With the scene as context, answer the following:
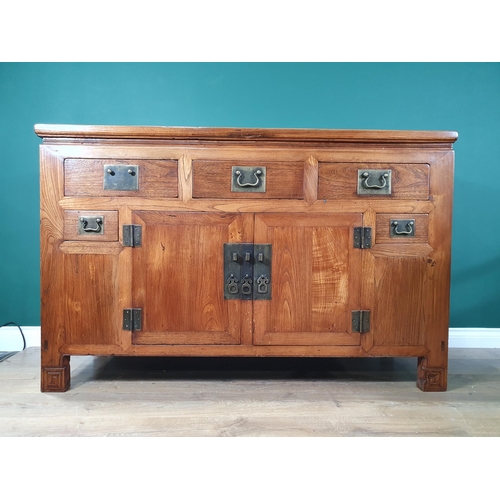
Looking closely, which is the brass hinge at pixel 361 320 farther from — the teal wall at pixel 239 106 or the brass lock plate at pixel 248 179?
the teal wall at pixel 239 106

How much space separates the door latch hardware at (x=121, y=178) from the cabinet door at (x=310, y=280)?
1.61ft

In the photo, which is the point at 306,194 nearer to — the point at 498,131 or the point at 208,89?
the point at 208,89

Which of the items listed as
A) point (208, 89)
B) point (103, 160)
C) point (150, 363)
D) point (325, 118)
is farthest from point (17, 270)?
point (325, 118)

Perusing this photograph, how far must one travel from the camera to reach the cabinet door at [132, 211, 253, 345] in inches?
57.7

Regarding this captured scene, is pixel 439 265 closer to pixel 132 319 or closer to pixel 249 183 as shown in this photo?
pixel 249 183

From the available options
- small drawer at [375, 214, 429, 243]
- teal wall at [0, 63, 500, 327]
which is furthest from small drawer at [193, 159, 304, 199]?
teal wall at [0, 63, 500, 327]

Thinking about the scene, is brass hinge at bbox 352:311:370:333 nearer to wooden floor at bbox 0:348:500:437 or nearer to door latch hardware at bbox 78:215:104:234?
wooden floor at bbox 0:348:500:437

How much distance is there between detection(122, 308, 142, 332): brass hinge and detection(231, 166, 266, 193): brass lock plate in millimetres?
593

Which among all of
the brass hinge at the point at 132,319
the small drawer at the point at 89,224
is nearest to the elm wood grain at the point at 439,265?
the brass hinge at the point at 132,319

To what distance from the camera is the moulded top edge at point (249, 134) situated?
4.68ft

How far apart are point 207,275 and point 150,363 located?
68cm

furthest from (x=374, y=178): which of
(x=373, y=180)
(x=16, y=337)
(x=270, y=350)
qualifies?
(x=16, y=337)

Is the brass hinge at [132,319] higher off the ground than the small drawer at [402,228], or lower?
lower

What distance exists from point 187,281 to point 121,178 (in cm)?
46
